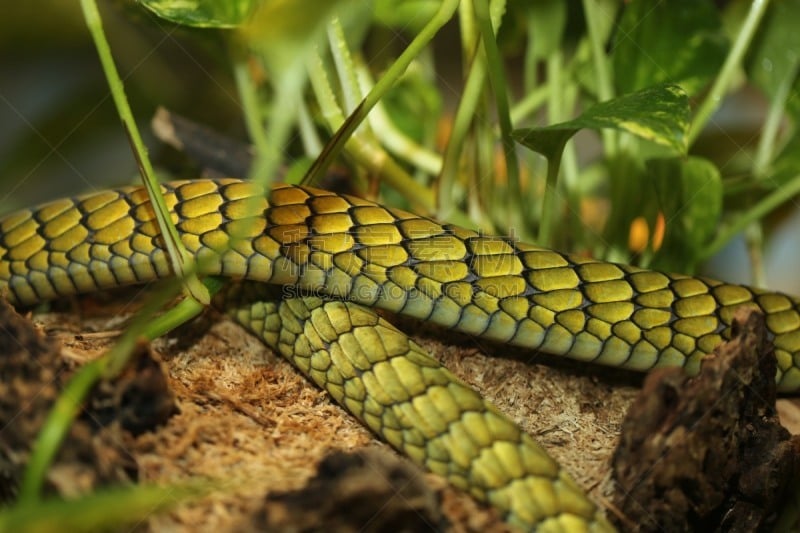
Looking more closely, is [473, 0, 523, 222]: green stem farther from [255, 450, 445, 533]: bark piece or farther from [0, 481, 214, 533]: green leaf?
[0, 481, 214, 533]: green leaf

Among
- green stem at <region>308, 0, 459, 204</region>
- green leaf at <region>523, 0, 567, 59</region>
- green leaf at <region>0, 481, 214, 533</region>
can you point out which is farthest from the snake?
A: green leaf at <region>523, 0, 567, 59</region>

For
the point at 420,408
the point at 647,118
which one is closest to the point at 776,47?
the point at 647,118

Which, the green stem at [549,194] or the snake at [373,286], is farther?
the green stem at [549,194]

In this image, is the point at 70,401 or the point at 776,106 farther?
the point at 776,106

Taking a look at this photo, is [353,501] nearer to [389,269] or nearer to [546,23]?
[389,269]

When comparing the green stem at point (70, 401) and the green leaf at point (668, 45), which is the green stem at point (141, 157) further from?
the green leaf at point (668, 45)

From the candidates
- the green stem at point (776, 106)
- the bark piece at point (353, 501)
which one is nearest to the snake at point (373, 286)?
the bark piece at point (353, 501)
